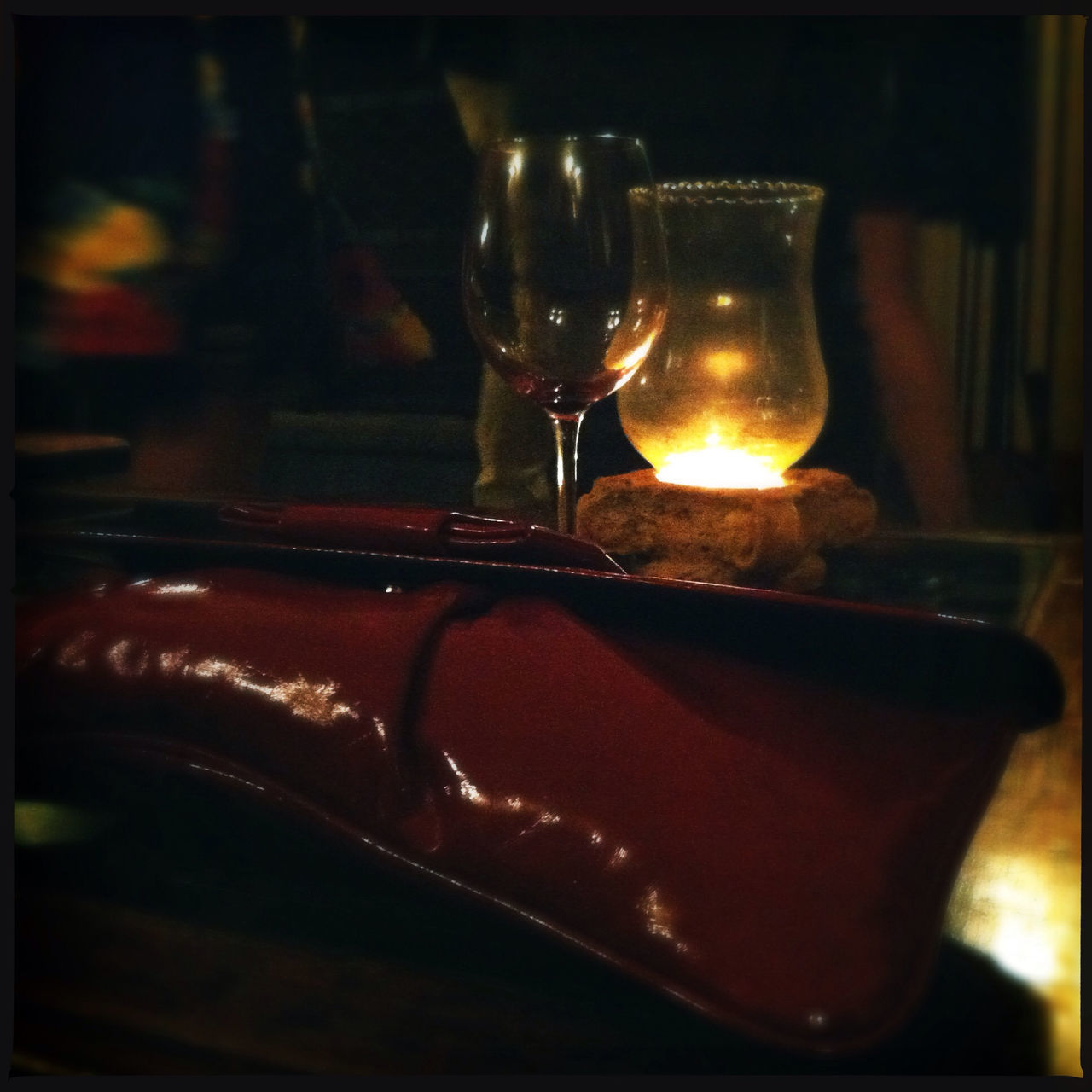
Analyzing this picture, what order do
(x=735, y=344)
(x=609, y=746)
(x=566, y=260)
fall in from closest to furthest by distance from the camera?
(x=609, y=746) → (x=566, y=260) → (x=735, y=344)

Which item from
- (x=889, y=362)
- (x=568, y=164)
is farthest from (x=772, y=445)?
(x=568, y=164)

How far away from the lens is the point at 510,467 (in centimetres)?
53

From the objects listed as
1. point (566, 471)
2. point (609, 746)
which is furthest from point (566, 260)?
point (609, 746)

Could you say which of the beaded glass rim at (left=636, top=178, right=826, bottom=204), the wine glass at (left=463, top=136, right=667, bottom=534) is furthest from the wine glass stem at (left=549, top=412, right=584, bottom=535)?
the beaded glass rim at (left=636, top=178, right=826, bottom=204)

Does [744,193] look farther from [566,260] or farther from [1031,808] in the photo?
[1031,808]

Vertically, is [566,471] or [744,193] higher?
[744,193]

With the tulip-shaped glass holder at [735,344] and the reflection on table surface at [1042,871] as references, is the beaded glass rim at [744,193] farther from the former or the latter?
the reflection on table surface at [1042,871]

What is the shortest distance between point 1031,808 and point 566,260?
203 millimetres

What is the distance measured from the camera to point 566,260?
360mm

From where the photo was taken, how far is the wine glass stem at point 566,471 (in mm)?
391

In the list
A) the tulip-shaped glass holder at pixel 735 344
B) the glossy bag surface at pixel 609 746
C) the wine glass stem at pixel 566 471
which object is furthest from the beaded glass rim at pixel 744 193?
the glossy bag surface at pixel 609 746

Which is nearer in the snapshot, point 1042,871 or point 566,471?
point 1042,871

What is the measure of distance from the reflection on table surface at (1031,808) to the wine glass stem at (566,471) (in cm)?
10

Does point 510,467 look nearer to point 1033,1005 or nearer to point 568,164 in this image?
point 568,164
